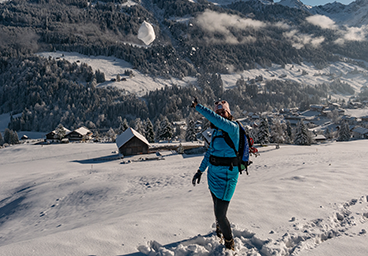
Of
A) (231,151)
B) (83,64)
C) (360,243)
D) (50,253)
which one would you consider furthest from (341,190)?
(83,64)

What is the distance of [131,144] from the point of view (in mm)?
36375

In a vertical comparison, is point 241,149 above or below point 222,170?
above

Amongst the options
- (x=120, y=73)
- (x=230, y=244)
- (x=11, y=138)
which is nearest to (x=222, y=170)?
(x=230, y=244)

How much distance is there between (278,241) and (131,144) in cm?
3452

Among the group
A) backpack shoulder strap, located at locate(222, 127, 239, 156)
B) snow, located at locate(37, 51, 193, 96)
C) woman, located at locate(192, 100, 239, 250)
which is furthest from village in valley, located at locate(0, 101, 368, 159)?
snow, located at locate(37, 51, 193, 96)

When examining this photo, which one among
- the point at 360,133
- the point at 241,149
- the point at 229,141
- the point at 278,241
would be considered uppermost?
the point at 229,141

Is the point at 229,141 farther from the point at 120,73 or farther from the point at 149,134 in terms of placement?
the point at 120,73

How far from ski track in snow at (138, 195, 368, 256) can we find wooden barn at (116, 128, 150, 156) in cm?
3321

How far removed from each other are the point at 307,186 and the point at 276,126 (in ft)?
170

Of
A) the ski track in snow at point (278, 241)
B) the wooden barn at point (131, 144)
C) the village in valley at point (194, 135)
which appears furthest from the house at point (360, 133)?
the ski track in snow at point (278, 241)

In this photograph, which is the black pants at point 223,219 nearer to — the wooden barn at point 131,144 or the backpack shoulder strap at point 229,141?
the backpack shoulder strap at point 229,141

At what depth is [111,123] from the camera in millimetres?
117000

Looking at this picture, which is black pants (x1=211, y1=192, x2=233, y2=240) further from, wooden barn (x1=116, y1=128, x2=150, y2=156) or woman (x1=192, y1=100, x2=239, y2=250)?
wooden barn (x1=116, y1=128, x2=150, y2=156)

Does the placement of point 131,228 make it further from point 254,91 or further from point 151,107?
point 254,91
